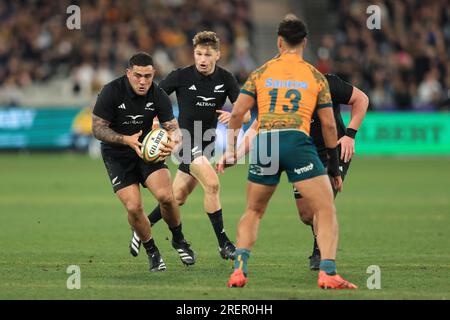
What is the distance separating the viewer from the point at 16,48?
104 feet

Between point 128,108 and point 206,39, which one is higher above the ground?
point 206,39

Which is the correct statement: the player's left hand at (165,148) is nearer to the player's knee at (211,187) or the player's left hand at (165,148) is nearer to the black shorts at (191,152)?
the player's knee at (211,187)

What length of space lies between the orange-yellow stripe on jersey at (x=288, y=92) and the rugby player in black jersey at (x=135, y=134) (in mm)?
1639

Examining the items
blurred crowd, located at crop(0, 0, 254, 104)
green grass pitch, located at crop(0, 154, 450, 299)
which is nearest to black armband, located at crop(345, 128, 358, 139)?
green grass pitch, located at crop(0, 154, 450, 299)

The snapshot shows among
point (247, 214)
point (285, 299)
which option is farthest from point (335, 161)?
point (285, 299)

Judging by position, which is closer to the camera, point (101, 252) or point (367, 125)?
point (101, 252)

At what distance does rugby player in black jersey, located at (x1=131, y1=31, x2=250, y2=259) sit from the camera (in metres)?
11.9

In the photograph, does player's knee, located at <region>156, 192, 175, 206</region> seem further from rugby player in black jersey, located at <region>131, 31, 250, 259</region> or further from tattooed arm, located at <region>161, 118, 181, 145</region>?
rugby player in black jersey, located at <region>131, 31, 250, 259</region>

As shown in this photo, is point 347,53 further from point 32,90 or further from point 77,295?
point 77,295

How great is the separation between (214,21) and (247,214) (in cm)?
2437

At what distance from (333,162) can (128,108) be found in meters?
2.33

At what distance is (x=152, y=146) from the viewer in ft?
33.2

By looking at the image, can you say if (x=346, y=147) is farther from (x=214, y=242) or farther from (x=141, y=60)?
(x=214, y=242)

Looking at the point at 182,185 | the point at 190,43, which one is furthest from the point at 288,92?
the point at 190,43
